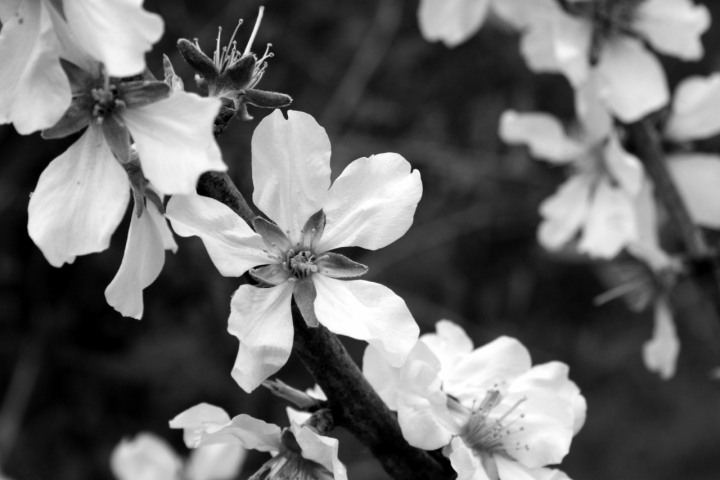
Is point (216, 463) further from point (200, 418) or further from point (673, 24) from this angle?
point (673, 24)

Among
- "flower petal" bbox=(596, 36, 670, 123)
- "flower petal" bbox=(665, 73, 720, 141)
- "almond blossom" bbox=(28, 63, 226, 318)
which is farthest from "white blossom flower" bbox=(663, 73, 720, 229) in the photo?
"almond blossom" bbox=(28, 63, 226, 318)

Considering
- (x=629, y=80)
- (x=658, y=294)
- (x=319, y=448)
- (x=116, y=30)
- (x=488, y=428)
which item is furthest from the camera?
(x=658, y=294)

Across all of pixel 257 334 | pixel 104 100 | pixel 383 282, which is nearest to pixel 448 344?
pixel 257 334

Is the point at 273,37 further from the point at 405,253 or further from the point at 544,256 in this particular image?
the point at 544,256

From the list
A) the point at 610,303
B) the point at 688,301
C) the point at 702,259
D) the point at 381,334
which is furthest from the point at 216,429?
the point at 688,301

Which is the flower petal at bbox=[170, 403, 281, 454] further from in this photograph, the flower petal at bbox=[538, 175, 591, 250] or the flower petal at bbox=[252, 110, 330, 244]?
the flower petal at bbox=[538, 175, 591, 250]
